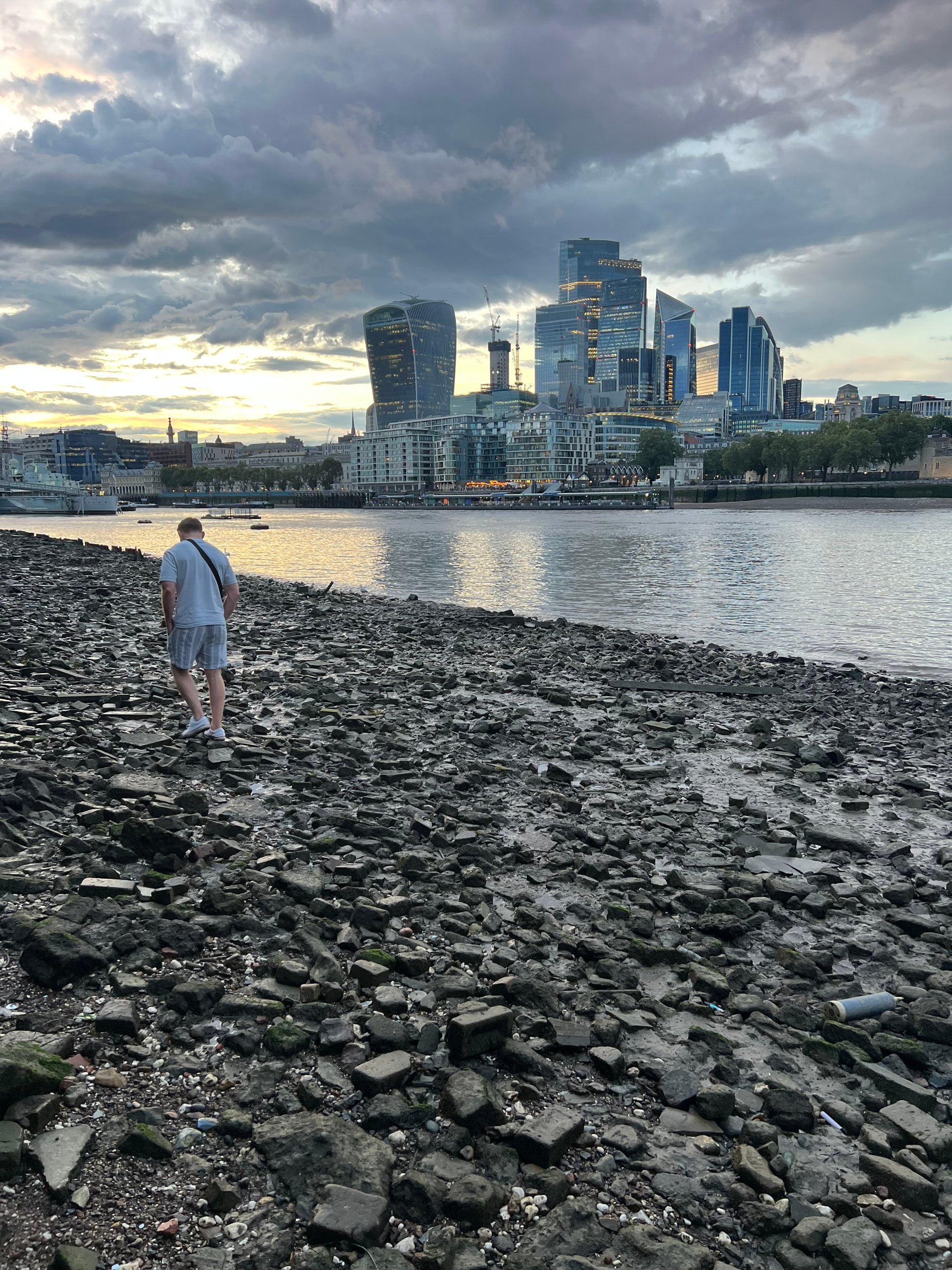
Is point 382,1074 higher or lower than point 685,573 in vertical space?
higher

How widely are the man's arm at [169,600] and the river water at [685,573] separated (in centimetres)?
1895

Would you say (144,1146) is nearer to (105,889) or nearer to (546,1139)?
(546,1139)

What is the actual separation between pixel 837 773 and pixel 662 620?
2050 centimetres

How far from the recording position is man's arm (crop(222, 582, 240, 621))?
37.5 ft

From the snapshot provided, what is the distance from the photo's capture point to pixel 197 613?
11203mm

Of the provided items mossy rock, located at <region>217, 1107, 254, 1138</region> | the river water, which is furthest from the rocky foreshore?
the river water

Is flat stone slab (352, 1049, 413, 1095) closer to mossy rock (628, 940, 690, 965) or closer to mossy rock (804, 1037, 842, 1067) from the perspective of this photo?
mossy rock (628, 940, 690, 965)

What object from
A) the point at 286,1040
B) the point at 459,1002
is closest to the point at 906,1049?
the point at 459,1002

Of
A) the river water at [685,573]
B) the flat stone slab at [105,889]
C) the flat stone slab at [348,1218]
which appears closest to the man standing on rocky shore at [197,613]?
the flat stone slab at [105,889]

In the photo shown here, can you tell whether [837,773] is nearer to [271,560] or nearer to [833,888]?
[833,888]

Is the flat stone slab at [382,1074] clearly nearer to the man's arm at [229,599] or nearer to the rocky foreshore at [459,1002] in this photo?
the rocky foreshore at [459,1002]

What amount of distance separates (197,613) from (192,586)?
36 cm

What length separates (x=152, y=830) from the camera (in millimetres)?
7371

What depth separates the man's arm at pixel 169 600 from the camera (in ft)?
36.3
